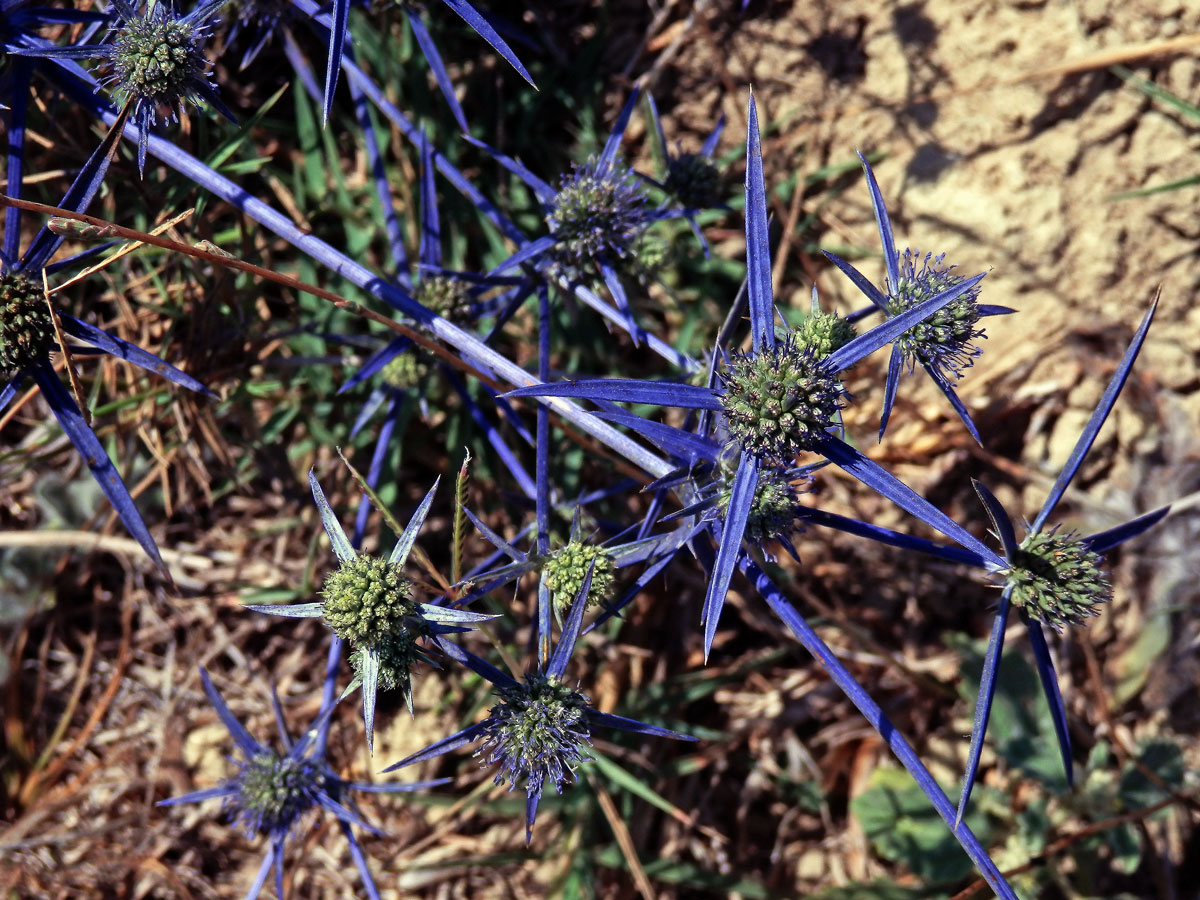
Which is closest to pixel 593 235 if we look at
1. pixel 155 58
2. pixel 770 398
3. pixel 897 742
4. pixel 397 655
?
pixel 770 398

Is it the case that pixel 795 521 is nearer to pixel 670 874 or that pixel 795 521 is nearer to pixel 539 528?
pixel 539 528

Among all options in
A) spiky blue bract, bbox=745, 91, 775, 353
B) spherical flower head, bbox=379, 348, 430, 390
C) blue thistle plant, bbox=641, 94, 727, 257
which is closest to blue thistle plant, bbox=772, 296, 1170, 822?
spiky blue bract, bbox=745, 91, 775, 353

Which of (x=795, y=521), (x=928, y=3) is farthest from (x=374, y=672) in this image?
(x=928, y=3)

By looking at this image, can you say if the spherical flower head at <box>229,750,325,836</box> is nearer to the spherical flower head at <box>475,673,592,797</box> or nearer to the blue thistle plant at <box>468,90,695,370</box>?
the spherical flower head at <box>475,673,592,797</box>

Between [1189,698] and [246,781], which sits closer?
[246,781]

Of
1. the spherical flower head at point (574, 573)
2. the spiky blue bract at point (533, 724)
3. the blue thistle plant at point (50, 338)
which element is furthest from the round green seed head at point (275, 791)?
the spherical flower head at point (574, 573)

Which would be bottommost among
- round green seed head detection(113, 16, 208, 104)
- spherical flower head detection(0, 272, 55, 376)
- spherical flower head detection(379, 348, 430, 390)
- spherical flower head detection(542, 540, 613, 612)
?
spherical flower head detection(542, 540, 613, 612)
